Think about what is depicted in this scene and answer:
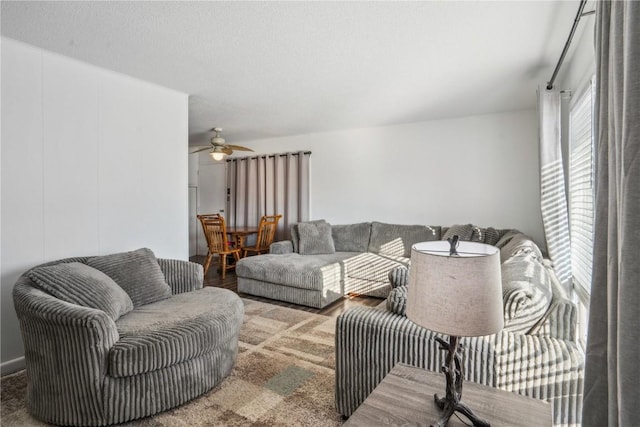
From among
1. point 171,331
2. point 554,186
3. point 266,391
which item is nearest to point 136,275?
point 171,331

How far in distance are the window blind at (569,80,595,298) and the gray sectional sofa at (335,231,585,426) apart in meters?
0.80

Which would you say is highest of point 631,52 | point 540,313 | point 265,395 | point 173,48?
point 173,48

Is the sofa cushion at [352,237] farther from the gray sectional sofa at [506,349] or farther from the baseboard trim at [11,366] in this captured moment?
the baseboard trim at [11,366]

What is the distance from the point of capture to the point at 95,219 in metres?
2.83

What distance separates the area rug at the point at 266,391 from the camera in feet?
5.99

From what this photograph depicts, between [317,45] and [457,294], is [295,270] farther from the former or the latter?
[457,294]

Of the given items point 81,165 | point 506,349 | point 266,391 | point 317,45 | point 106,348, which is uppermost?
point 317,45

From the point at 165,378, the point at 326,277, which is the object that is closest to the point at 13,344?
the point at 165,378

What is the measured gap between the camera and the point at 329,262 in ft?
13.6

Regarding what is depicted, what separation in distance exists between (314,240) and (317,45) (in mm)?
2944

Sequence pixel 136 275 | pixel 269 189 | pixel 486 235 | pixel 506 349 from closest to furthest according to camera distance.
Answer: pixel 506 349, pixel 136 275, pixel 486 235, pixel 269 189

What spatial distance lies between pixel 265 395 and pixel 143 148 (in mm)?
2483

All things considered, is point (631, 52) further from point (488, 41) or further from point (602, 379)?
Answer: point (488, 41)

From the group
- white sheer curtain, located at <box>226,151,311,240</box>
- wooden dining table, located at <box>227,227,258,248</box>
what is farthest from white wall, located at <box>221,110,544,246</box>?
wooden dining table, located at <box>227,227,258,248</box>
